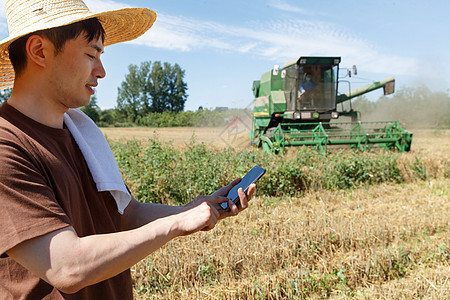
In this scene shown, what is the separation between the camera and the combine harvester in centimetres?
968

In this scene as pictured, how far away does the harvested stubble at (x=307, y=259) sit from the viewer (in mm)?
3037

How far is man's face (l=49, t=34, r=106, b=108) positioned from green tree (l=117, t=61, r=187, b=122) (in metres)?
57.8

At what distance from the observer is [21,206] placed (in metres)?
0.93

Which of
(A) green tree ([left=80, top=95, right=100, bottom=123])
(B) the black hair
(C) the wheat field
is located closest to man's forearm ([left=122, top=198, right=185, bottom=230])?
(B) the black hair

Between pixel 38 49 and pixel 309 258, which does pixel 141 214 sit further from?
pixel 309 258

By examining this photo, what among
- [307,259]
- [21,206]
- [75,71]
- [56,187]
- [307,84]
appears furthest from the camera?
[307,84]

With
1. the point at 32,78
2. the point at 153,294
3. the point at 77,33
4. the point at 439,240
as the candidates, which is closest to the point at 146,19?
the point at 77,33

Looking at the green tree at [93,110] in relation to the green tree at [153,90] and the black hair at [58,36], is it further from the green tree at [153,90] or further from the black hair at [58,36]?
the black hair at [58,36]

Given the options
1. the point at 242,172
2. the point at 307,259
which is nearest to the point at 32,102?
the point at 307,259

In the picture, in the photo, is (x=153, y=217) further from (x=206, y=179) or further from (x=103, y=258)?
(x=206, y=179)

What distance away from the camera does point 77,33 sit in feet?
3.89

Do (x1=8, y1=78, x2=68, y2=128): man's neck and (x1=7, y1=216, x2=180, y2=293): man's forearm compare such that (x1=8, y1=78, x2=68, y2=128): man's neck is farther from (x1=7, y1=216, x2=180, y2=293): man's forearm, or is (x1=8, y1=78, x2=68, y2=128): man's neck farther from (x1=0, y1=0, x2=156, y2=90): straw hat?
(x1=7, y1=216, x2=180, y2=293): man's forearm

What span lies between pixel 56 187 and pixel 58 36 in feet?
1.62

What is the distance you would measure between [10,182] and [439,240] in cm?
441
